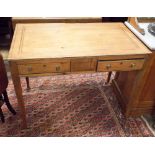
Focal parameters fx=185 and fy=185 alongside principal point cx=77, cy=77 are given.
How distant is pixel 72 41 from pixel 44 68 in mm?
341

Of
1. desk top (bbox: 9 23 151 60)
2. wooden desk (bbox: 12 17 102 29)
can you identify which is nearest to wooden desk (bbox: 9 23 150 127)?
desk top (bbox: 9 23 151 60)

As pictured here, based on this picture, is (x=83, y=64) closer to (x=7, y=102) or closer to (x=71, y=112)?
(x=71, y=112)

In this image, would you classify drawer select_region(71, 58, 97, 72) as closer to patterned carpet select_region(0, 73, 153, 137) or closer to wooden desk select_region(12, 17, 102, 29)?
patterned carpet select_region(0, 73, 153, 137)

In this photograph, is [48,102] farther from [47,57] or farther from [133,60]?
[133,60]

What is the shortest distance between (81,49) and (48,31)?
413 millimetres

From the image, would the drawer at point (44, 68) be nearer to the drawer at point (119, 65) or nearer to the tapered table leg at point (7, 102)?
the drawer at point (119, 65)

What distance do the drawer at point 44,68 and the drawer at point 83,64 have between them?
0.15 ft

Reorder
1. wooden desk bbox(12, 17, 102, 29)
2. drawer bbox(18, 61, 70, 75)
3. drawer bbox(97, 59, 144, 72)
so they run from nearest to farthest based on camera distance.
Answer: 1. drawer bbox(18, 61, 70, 75)
2. drawer bbox(97, 59, 144, 72)
3. wooden desk bbox(12, 17, 102, 29)

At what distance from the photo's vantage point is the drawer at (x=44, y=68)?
1.28m

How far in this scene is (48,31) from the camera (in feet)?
5.30

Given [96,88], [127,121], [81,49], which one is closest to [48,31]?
[81,49]

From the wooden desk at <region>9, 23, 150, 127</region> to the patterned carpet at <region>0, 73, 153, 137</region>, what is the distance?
0.19 metres

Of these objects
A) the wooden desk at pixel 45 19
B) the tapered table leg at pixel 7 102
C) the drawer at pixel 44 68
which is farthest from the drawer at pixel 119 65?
the wooden desk at pixel 45 19

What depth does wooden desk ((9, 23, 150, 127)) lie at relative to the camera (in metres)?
1.28
